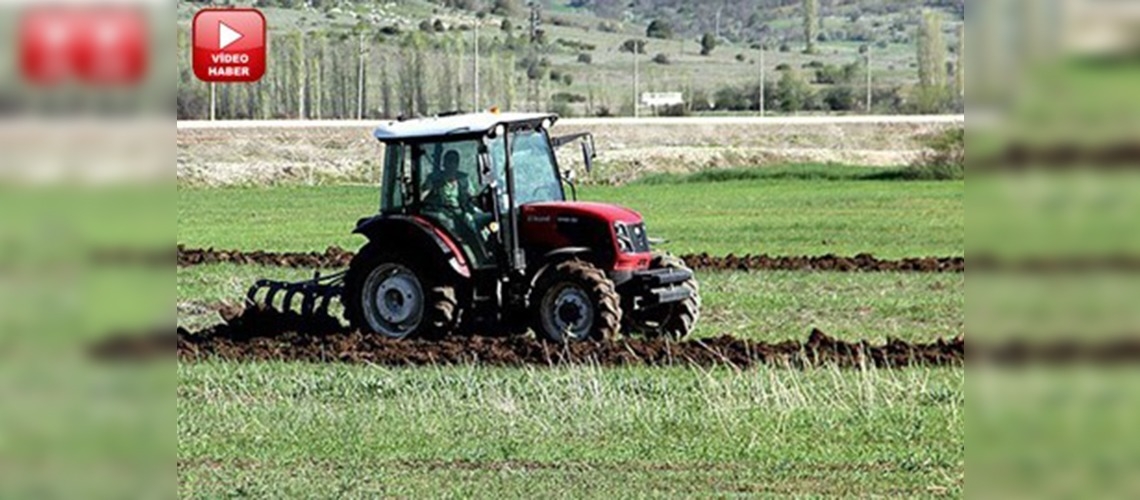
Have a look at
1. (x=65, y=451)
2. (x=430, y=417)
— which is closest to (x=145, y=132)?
(x=65, y=451)

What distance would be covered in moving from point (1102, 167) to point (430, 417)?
11900 millimetres

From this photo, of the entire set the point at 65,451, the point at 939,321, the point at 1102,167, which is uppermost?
the point at 1102,167

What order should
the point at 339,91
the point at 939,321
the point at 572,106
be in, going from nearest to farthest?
the point at 939,321, the point at 339,91, the point at 572,106

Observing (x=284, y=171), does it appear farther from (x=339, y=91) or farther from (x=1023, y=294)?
(x=1023, y=294)

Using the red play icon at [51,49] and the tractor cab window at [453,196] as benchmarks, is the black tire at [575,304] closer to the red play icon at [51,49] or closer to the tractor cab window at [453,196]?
the tractor cab window at [453,196]

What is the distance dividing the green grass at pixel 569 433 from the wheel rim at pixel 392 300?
3950mm

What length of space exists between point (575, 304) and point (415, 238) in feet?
6.70

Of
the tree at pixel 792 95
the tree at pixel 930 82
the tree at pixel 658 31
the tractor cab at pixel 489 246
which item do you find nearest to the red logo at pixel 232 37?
the tractor cab at pixel 489 246

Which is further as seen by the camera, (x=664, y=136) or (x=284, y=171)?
(x=664, y=136)

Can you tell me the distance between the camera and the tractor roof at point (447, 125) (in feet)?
64.8

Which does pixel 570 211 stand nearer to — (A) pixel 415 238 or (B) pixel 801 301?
(A) pixel 415 238

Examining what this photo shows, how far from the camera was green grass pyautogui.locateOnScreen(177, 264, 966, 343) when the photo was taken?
21562 millimetres

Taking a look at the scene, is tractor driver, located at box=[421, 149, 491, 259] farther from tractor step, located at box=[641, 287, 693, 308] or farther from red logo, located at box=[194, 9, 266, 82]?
red logo, located at box=[194, 9, 266, 82]

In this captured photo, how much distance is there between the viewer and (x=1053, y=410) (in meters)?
1.72
